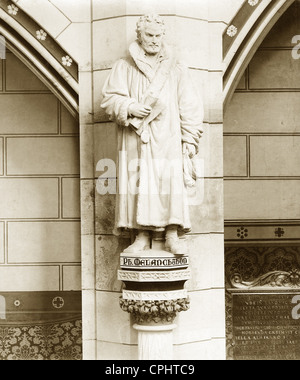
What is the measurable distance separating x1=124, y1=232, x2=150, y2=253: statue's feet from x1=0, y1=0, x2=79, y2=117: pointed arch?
3.77ft

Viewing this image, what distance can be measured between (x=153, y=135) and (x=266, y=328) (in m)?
2.28

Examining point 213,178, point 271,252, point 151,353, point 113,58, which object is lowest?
point 151,353

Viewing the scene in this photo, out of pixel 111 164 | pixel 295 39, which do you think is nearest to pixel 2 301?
pixel 111 164

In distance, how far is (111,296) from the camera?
6.03 meters

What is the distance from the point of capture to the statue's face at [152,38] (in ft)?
17.9

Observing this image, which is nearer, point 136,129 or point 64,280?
point 136,129

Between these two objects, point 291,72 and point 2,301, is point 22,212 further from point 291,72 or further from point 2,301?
point 291,72

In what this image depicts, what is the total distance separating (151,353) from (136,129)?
1.40 m

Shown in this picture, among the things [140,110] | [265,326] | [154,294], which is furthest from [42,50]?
[265,326]

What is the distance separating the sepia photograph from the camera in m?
5.48

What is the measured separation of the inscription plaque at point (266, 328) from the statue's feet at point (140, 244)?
170 cm

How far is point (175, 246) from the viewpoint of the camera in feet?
18.0
